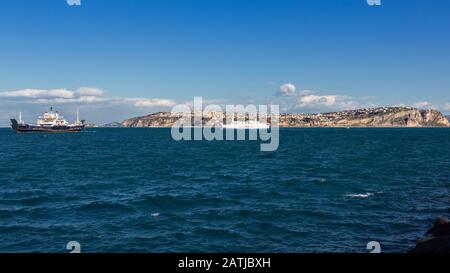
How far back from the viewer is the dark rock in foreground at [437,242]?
795 inches

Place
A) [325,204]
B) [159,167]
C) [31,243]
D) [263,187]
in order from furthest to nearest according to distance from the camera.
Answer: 1. [159,167]
2. [263,187]
3. [325,204]
4. [31,243]

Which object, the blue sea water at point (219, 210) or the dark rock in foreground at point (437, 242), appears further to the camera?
the blue sea water at point (219, 210)

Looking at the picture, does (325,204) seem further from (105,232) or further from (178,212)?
(105,232)

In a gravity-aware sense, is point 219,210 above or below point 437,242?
below

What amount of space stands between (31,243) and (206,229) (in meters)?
13.1

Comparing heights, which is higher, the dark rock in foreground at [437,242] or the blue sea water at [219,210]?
the dark rock in foreground at [437,242]

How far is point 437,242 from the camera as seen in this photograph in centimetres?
2181

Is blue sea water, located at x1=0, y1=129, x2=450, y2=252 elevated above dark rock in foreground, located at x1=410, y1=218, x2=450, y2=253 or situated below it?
below

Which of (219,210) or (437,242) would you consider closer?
(437,242)

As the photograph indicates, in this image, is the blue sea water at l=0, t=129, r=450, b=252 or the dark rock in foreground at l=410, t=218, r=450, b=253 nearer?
the dark rock in foreground at l=410, t=218, r=450, b=253

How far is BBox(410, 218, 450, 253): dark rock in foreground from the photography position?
795 inches

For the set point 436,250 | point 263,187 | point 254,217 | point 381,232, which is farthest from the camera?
point 263,187
